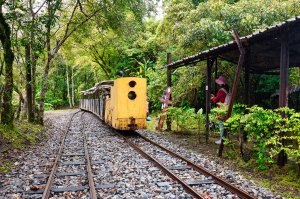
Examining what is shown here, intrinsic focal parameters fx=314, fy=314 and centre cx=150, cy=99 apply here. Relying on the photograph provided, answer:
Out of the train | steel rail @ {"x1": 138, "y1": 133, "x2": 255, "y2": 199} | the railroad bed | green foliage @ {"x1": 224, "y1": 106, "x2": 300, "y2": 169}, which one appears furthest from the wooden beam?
the train

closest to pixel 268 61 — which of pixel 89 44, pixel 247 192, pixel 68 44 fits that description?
pixel 247 192

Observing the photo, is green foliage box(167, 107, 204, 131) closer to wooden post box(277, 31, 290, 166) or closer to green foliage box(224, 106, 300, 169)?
green foliage box(224, 106, 300, 169)

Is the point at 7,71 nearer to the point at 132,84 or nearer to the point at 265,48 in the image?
the point at 132,84

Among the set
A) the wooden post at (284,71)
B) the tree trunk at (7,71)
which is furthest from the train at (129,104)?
the wooden post at (284,71)

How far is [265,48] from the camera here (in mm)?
9945

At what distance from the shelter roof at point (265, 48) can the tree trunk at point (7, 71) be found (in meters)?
6.57

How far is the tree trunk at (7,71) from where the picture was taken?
11097 millimetres

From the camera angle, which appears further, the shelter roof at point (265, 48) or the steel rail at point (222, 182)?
the shelter roof at point (265, 48)

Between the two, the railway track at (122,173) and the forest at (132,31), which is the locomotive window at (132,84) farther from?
the railway track at (122,173)

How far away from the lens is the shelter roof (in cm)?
712

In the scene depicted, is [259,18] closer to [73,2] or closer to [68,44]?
[73,2]

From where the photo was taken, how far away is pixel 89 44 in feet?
108

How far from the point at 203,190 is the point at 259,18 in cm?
1065

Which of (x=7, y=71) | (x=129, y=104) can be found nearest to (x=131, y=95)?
(x=129, y=104)
